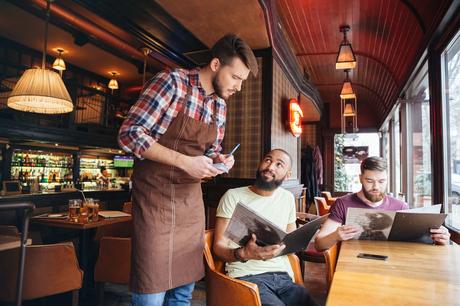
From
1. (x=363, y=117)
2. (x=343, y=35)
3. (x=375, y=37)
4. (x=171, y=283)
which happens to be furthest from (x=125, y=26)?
(x=363, y=117)

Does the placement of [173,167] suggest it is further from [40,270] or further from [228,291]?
[40,270]

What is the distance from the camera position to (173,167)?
1381 mm

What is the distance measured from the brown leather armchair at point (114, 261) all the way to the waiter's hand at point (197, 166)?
1454 millimetres

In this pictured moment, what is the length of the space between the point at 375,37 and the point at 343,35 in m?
0.50

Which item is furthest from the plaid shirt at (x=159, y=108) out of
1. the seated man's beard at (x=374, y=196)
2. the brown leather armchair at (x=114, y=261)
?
the brown leather armchair at (x=114, y=261)

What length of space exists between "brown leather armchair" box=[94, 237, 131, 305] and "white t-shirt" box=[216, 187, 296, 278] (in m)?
1.02

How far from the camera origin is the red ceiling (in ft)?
13.0

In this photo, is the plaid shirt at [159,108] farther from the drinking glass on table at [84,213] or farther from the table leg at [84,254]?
the table leg at [84,254]

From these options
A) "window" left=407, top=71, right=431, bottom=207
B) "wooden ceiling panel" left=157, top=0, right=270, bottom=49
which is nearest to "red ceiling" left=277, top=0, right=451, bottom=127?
"window" left=407, top=71, right=431, bottom=207

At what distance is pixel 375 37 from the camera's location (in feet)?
17.4

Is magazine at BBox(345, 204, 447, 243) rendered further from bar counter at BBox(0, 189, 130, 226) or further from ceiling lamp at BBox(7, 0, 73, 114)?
ceiling lamp at BBox(7, 0, 73, 114)

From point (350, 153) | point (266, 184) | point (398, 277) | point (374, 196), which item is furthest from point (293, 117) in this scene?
point (350, 153)

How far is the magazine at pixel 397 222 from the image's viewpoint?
1.88m

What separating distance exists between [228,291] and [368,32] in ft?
16.5
